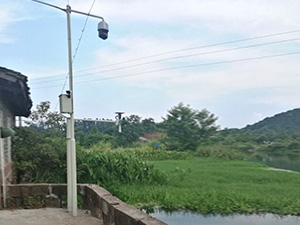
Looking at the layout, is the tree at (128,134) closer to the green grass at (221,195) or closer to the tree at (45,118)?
the tree at (45,118)

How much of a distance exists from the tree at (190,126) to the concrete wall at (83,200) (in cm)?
1789

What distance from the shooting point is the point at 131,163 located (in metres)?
8.41

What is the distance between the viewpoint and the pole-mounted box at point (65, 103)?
393 centimetres

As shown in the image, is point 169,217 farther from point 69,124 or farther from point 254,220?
point 69,124

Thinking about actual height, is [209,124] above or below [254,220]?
above

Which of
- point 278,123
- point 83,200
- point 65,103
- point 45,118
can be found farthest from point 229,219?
point 278,123

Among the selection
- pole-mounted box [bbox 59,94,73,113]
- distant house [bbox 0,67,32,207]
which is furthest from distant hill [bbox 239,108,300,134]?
pole-mounted box [bbox 59,94,73,113]

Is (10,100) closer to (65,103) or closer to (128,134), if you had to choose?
(65,103)

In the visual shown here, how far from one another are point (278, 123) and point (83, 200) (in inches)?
1173

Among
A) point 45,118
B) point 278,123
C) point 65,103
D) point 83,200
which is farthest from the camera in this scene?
point 278,123

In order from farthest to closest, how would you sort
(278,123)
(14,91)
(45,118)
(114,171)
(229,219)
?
(278,123) < (45,118) < (114,171) < (14,91) < (229,219)

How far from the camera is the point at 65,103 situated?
156 inches

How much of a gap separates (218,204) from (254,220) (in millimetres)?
751

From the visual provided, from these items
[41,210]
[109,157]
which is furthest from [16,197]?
[109,157]
